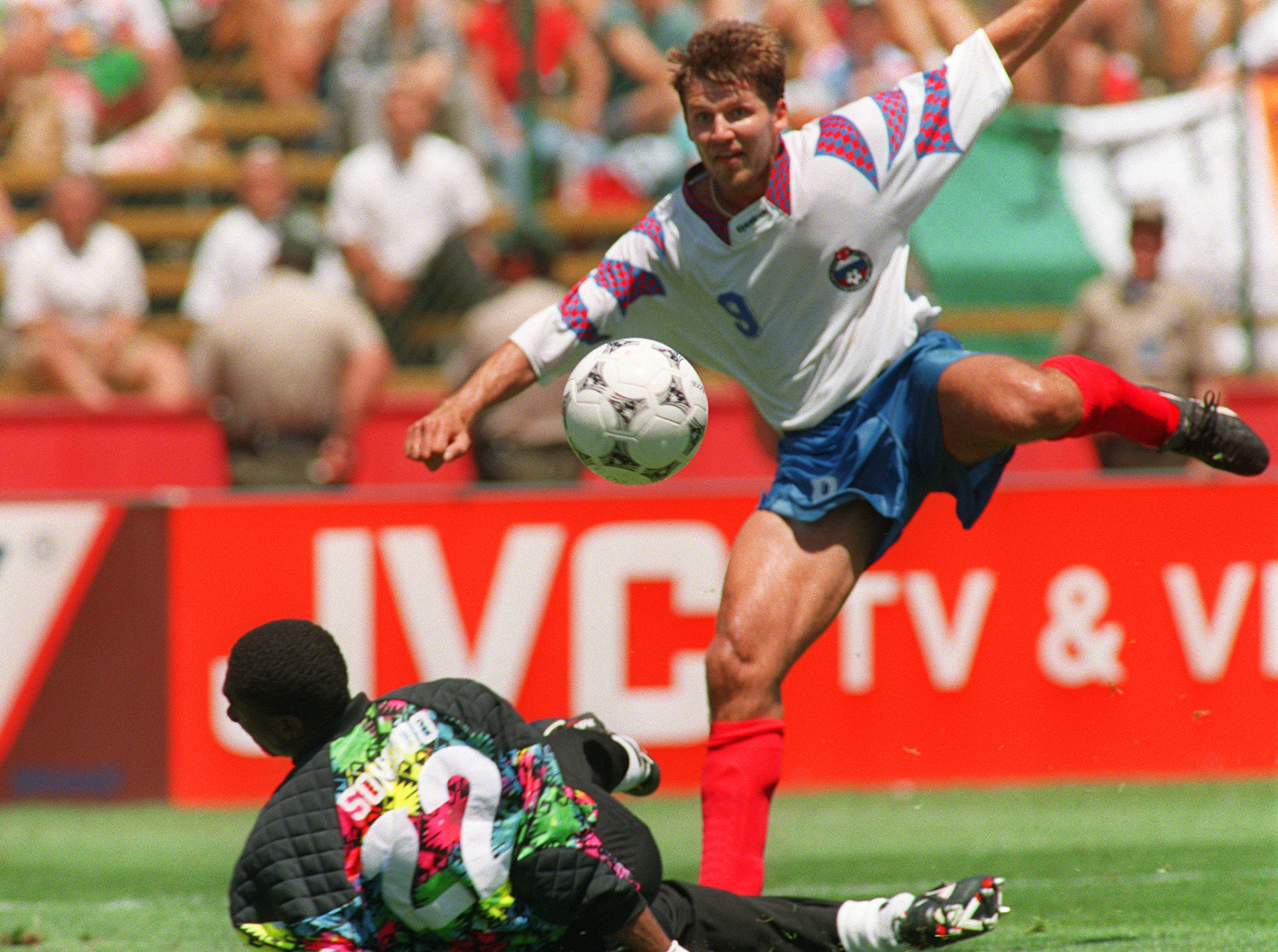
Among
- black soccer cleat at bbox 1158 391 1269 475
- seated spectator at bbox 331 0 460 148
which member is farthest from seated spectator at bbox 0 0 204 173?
black soccer cleat at bbox 1158 391 1269 475

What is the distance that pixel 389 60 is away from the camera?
11.6 meters

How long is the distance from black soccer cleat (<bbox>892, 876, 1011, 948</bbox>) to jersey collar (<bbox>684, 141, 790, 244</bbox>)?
1.96 m

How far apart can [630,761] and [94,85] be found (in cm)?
934

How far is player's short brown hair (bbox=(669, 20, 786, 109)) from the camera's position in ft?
15.2

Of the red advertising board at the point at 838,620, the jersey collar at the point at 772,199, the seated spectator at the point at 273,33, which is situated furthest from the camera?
the seated spectator at the point at 273,33

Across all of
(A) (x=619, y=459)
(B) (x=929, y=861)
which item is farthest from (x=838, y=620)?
(A) (x=619, y=459)

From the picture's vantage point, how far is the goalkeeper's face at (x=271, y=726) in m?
3.60

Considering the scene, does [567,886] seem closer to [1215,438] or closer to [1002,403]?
[1002,403]

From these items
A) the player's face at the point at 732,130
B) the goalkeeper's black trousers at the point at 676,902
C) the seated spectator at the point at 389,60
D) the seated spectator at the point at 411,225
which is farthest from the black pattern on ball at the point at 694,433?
Result: the seated spectator at the point at 389,60

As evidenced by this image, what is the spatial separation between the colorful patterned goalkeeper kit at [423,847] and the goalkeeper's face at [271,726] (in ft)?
0.16

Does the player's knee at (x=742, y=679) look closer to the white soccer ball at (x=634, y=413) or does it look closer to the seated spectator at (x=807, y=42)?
the white soccer ball at (x=634, y=413)

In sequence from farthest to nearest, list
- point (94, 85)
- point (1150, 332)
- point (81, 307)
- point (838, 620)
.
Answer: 1. point (94, 85)
2. point (81, 307)
3. point (1150, 332)
4. point (838, 620)

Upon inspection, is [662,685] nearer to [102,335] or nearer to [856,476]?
[856,476]

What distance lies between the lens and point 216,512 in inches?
315
